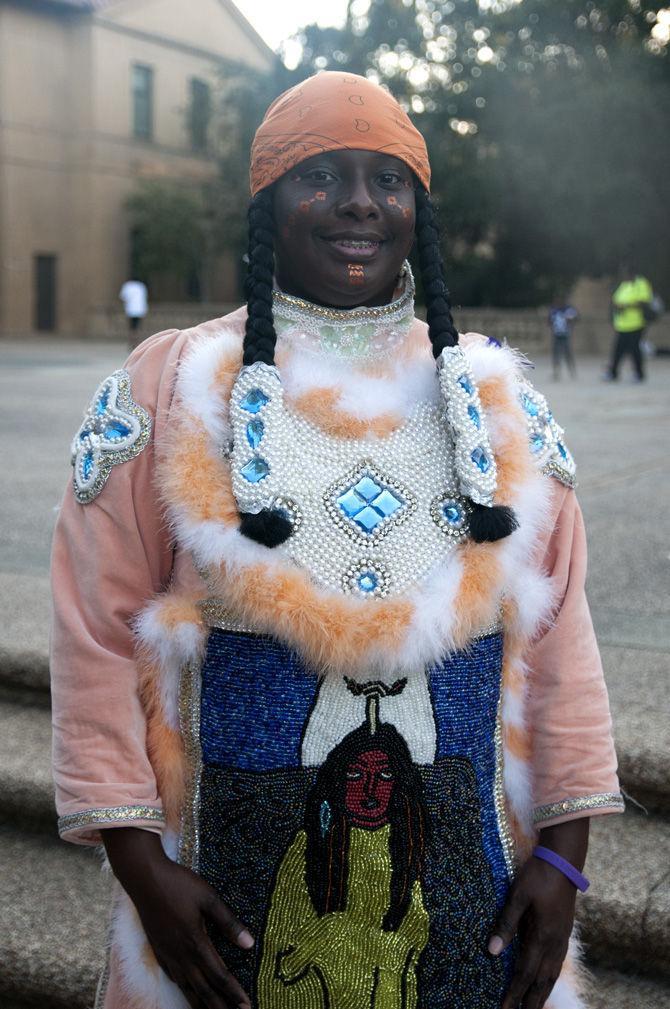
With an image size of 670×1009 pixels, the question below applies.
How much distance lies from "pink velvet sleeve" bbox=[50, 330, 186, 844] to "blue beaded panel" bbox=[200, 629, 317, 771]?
130 millimetres

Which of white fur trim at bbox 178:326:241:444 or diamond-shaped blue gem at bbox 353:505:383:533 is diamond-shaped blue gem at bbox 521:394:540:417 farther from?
white fur trim at bbox 178:326:241:444

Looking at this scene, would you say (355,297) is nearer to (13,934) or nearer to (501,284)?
(13,934)

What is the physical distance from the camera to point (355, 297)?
1.76m

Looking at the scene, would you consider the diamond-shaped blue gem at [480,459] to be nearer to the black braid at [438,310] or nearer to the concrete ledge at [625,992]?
the black braid at [438,310]

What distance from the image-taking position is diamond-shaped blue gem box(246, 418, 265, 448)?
1.62 metres

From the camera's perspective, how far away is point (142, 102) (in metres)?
32.8

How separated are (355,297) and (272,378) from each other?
23cm

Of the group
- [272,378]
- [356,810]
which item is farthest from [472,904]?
[272,378]

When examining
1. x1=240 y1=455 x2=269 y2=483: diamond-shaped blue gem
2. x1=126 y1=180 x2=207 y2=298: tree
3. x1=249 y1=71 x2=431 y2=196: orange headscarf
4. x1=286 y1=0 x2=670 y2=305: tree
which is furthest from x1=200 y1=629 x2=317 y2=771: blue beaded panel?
x1=126 y1=180 x2=207 y2=298: tree

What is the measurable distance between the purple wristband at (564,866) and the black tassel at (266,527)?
66cm

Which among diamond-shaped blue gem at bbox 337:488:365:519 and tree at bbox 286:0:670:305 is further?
tree at bbox 286:0:670:305

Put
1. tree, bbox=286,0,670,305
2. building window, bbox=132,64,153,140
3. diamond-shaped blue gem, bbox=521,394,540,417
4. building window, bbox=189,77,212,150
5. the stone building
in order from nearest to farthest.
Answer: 1. diamond-shaped blue gem, bbox=521,394,540,417
2. tree, bbox=286,0,670,305
3. the stone building
4. building window, bbox=132,64,153,140
5. building window, bbox=189,77,212,150

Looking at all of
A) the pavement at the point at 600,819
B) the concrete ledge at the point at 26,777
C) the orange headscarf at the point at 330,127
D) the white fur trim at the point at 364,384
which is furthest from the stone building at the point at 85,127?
the white fur trim at the point at 364,384

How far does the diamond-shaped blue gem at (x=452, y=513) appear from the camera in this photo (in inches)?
65.1
